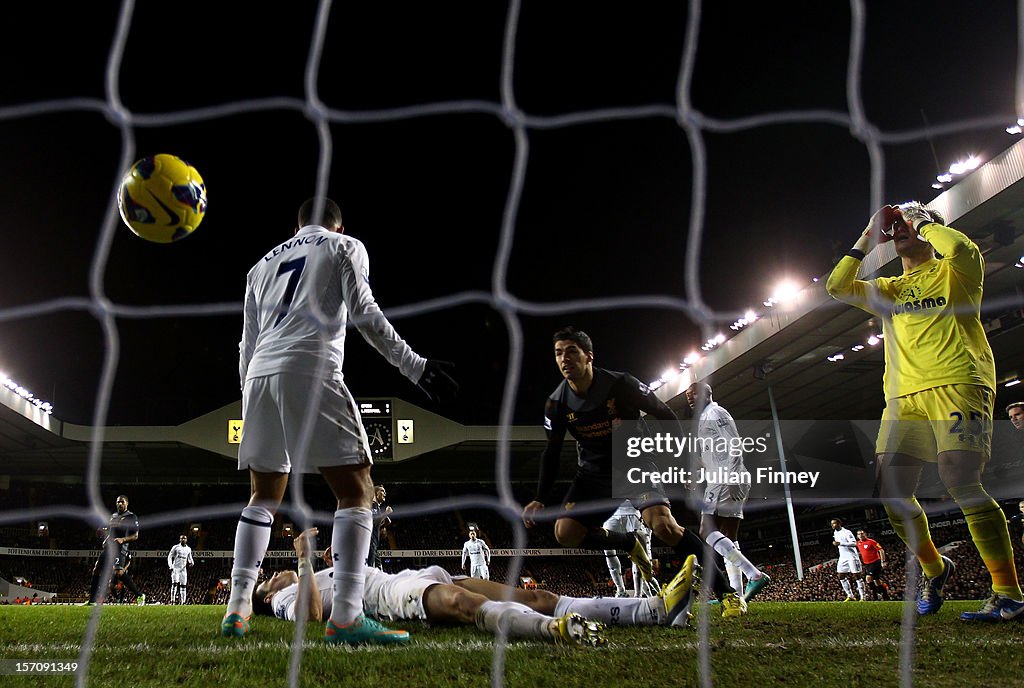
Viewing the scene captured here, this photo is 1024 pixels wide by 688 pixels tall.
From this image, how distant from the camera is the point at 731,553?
583 cm

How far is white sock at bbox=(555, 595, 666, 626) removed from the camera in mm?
3699

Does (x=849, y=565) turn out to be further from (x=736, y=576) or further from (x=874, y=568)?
(x=736, y=576)

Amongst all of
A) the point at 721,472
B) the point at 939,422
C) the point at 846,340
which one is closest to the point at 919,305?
the point at 939,422

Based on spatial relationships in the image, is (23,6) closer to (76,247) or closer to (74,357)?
(76,247)

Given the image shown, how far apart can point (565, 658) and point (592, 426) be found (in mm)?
2071

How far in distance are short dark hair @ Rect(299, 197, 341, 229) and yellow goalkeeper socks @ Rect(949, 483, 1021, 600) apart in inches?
133

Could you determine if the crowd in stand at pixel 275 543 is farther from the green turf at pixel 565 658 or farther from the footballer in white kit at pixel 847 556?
the green turf at pixel 565 658

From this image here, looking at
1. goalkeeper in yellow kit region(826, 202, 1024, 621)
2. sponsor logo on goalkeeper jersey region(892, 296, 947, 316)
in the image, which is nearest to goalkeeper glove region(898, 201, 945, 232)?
goalkeeper in yellow kit region(826, 202, 1024, 621)

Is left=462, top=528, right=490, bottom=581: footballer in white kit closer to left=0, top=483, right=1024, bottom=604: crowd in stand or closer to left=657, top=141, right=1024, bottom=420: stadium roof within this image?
left=0, top=483, right=1024, bottom=604: crowd in stand

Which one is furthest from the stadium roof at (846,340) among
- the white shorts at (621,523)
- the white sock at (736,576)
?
the white shorts at (621,523)

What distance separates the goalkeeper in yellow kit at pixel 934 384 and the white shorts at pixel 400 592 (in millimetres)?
2521

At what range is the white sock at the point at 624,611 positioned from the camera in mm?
3699

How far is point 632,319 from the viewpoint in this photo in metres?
17.0

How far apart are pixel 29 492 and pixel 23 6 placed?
27714mm
